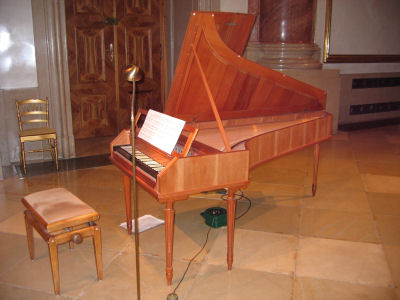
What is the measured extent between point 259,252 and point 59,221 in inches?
57.2

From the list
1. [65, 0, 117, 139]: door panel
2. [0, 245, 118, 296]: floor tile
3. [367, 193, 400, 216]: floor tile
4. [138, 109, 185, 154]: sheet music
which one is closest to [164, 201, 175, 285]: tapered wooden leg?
[138, 109, 185, 154]: sheet music

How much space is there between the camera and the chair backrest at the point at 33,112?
502cm

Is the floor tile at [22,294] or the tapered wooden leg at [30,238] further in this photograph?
the tapered wooden leg at [30,238]

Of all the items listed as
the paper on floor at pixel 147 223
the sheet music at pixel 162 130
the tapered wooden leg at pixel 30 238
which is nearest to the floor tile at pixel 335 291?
the sheet music at pixel 162 130

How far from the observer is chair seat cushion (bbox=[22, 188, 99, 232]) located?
2398 mm

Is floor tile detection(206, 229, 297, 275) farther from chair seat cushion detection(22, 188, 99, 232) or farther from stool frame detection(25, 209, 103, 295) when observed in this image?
chair seat cushion detection(22, 188, 99, 232)

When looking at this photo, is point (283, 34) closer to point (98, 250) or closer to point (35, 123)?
point (35, 123)

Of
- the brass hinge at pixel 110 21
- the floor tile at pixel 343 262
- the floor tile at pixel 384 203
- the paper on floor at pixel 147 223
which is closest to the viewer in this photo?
the floor tile at pixel 343 262

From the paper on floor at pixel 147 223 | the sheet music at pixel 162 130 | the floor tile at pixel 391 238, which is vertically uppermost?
the sheet music at pixel 162 130

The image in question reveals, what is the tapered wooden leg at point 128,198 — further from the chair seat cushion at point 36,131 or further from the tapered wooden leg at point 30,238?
the chair seat cushion at point 36,131

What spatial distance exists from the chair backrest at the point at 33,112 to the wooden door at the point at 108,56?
111 centimetres

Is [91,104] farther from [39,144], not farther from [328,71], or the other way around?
[328,71]

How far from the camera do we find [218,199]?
4.05 metres

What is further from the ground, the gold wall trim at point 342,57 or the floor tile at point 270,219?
the gold wall trim at point 342,57
